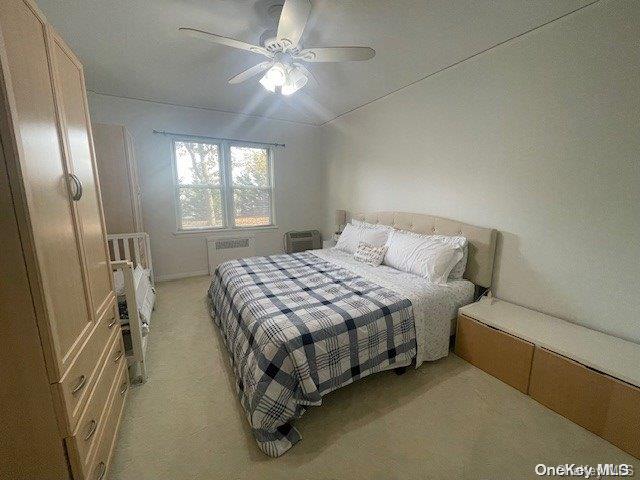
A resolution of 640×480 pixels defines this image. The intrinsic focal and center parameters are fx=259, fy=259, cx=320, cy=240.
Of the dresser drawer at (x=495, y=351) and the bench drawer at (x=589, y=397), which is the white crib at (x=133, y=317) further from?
the bench drawer at (x=589, y=397)

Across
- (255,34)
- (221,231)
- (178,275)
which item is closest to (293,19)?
(255,34)

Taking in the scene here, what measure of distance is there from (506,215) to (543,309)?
31.3 inches

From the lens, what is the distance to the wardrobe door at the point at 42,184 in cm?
77

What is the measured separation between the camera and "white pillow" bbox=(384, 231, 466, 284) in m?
2.25

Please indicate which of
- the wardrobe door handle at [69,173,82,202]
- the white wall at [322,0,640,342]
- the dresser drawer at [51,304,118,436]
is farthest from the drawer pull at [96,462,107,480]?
the white wall at [322,0,640,342]

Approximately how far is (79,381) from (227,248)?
3.27 metres

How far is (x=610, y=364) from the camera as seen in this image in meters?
1.42

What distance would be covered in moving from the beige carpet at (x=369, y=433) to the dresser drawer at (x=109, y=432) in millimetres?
129

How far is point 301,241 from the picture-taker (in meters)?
4.71

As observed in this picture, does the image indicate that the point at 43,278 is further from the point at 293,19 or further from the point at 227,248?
the point at 227,248

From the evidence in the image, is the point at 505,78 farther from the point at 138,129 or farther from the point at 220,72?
the point at 138,129

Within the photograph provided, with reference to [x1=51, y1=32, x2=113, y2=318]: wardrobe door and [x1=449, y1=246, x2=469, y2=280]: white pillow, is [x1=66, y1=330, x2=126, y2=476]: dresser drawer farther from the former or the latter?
[x1=449, y1=246, x2=469, y2=280]: white pillow

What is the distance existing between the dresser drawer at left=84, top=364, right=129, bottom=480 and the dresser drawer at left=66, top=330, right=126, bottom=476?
4 cm

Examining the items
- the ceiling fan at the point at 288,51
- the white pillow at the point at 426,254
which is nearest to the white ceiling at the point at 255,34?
the ceiling fan at the point at 288,51
